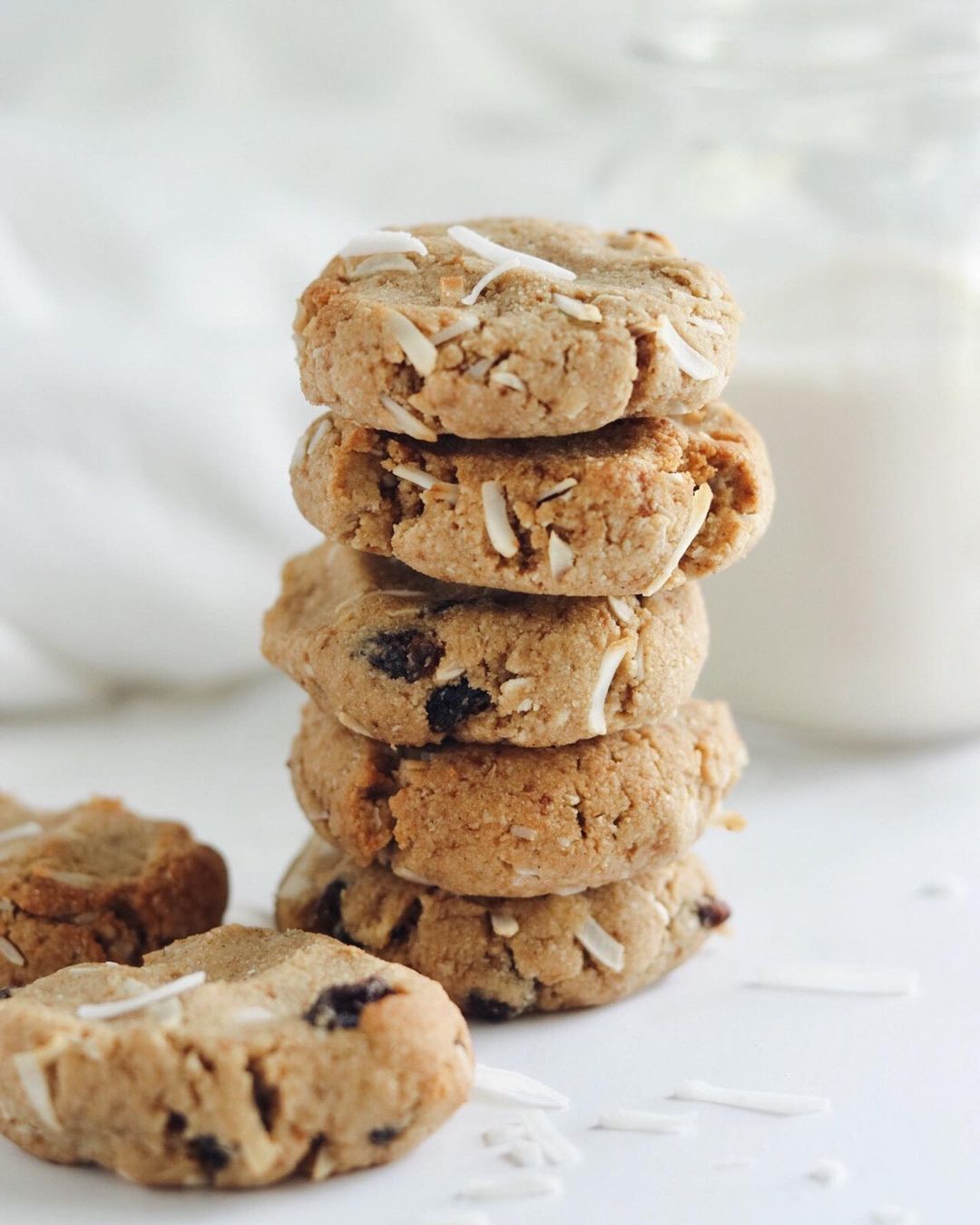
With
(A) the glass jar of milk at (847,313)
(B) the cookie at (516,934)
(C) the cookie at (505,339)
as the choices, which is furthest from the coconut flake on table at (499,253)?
(A) the glass jar of milk at (847,313)

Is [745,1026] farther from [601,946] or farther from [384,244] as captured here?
[384,244]

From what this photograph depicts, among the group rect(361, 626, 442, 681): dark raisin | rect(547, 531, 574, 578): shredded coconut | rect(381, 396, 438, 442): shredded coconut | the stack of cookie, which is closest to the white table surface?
the stack of cookie

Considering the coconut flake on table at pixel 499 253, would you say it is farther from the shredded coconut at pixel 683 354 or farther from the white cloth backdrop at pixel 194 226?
the white cloth backdrop at pixel 194 226

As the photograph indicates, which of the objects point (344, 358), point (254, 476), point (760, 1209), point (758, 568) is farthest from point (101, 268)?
point (760, 1209)

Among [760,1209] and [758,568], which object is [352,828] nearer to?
[760,1209]

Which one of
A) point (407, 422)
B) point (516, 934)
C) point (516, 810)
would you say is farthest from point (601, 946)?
point (407, 422)

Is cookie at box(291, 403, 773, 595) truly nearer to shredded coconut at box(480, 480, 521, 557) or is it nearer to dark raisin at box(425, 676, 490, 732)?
shredded coconut at box(480, 480, 521, 557)
